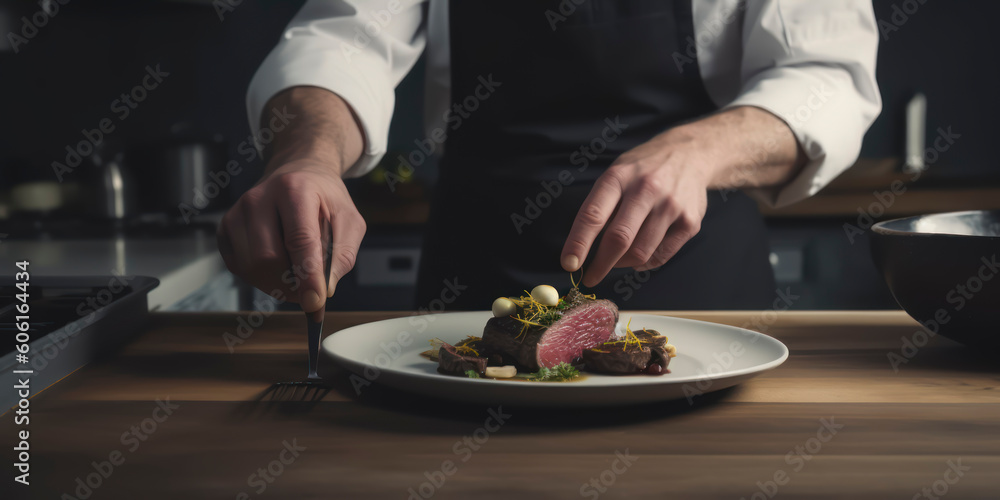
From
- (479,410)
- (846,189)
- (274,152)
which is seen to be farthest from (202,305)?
(846,189)

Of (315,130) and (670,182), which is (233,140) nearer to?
(315,130)

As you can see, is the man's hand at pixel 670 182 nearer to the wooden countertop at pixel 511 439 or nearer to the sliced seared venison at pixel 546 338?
the sliced seared venison at pixel 546 338

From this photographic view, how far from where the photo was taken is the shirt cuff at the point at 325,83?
1.21 metres

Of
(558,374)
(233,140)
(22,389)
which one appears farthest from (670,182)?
(233,140)

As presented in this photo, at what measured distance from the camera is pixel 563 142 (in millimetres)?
1320

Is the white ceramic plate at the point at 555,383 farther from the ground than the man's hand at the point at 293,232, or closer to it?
closer to it

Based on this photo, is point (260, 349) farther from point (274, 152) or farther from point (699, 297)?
point (699, 297)

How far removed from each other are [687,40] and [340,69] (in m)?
0.59

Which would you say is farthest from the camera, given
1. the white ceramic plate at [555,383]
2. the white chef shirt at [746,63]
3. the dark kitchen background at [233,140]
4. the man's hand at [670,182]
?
the dark kitchen background at [233,140]

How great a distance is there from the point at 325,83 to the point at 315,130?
0.36ft

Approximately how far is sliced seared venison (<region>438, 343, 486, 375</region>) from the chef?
37 cm

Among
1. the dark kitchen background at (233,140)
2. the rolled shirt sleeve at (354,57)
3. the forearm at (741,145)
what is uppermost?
the rolled shirt sleeve at (354,57)

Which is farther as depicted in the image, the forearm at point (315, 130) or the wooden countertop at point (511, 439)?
the forearm at point (315, 130)

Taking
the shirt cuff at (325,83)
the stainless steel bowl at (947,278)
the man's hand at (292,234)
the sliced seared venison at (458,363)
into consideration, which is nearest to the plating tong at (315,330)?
the man's hand at (292,234)
